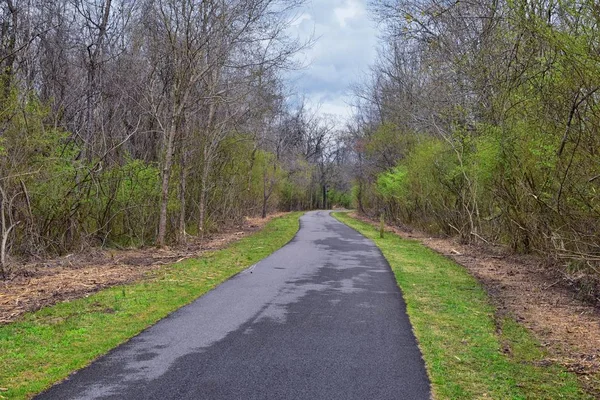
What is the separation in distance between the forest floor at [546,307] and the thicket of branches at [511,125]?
61 cm

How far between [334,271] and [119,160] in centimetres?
883

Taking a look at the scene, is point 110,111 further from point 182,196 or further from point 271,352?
point 271,352

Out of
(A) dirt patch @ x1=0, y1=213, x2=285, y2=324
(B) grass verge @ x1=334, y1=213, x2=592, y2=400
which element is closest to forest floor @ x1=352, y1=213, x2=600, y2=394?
(B) grass verge @ x1=334, y1=213, x2=592, y2=400

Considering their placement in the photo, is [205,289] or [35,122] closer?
[205,289]

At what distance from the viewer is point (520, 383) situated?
4.90 m

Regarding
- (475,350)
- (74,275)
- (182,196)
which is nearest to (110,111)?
(182,196)

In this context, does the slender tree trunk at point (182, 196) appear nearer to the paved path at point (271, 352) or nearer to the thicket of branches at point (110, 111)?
the thicket of branches at point (110, 111)

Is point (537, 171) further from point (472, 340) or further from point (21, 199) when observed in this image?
point (21, 199)

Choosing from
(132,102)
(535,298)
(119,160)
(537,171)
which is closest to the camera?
(535,298)

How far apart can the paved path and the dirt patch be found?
2206mm

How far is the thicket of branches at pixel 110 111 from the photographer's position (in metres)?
12.0

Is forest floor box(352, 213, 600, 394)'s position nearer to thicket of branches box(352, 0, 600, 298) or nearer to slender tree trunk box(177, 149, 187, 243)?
thicket of branches box(352, 0, 600, 298)

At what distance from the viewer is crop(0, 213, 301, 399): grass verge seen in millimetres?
4914

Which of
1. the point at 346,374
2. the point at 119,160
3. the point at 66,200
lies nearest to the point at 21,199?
the point at 66,200
